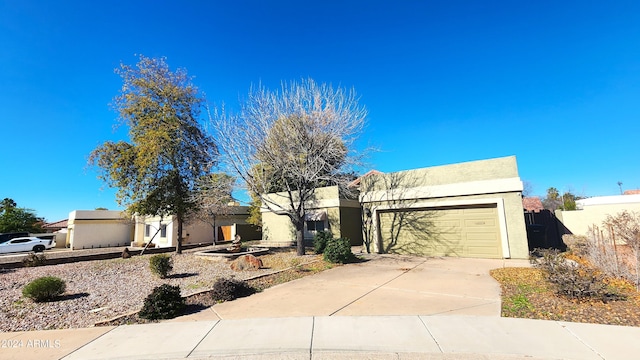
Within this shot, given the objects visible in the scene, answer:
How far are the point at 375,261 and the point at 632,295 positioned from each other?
761 cm

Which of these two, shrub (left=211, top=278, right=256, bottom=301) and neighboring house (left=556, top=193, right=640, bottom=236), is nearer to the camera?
shrub (left=211, top=278, right=256, bottom=301)

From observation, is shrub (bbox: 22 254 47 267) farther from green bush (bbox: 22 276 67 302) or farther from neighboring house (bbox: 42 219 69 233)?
neighboring house (bbox: 42 219 69 233)

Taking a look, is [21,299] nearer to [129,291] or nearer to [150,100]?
[129,291]

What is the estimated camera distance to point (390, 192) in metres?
14.9

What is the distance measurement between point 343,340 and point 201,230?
26.6 m

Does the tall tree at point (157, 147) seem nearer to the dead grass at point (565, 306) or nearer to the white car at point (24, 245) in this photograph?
the dead grass at point (565, 306)

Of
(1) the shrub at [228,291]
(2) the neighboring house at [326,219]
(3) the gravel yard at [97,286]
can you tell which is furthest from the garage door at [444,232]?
(1) the shrub at [228,291]

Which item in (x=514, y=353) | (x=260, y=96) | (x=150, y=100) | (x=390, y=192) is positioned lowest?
(x=514, y=353)

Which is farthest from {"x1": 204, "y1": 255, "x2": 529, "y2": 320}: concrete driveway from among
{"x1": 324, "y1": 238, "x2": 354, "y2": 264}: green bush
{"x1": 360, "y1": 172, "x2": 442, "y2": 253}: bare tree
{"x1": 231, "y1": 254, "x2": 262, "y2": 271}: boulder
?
{"x1": 360, "y1": 172, "x2": 442, "y2": 253}: bare tree

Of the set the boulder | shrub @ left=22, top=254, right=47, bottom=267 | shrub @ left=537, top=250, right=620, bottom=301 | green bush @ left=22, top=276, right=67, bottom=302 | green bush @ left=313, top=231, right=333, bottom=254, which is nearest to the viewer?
shrub @ left=537, top=250, right=620, bottom=301

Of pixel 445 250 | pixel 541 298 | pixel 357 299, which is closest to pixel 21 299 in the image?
pixel 357 299

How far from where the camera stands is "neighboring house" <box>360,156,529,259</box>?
12.1m

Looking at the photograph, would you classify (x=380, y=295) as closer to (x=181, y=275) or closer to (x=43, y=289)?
(x=181, y=275)

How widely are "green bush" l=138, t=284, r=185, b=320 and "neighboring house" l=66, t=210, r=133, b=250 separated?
24.9 metres
